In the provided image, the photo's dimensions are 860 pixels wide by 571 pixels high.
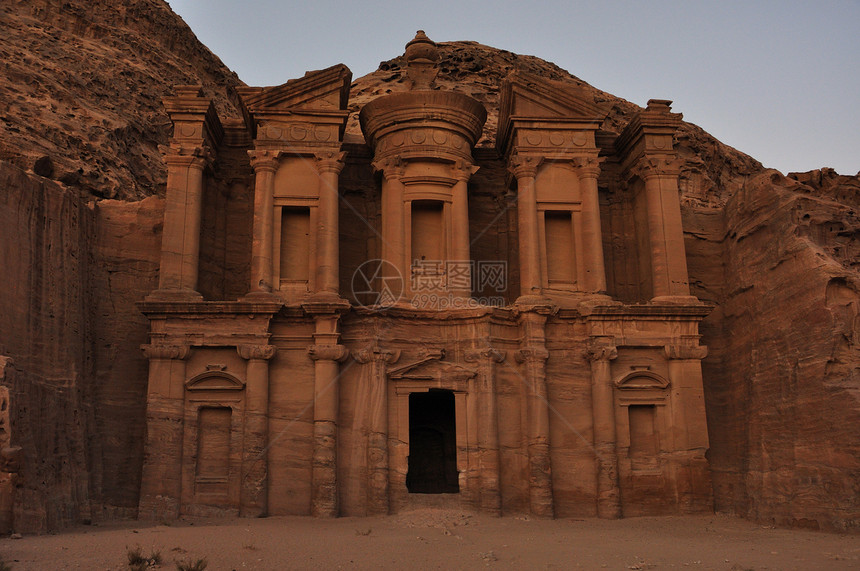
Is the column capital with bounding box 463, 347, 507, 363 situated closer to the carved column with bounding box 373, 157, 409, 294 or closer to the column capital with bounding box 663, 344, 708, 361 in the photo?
the carved column with bounding box 373, 157, 409, 294

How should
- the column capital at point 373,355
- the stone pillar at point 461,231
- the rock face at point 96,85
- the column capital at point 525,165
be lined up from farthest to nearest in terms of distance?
the rock face at point 96,85, the column capital at point 525,165, the stone pillar at point 461,231, the column capital at point 373,355

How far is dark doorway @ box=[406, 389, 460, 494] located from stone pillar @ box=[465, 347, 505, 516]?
16.8ft

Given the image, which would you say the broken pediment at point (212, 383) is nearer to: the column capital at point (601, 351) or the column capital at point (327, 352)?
the column capital at point (327, 352)

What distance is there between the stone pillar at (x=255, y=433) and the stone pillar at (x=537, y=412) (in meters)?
6.16

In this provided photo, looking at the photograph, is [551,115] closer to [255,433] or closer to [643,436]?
[643,436]

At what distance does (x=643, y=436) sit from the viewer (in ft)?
67.2

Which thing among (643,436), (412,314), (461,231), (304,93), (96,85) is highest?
(96,85)

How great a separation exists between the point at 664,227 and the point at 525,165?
4.07m

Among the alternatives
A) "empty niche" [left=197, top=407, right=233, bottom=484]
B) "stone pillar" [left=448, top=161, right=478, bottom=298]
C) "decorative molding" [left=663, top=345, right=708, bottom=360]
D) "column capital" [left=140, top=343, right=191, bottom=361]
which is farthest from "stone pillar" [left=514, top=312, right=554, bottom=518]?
"column capital" [left=140, top=343, right=191, bottom=361]

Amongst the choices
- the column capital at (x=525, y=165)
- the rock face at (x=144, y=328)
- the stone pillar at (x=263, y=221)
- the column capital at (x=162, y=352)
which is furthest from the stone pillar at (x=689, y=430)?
the column capital at (x=162, y=352)

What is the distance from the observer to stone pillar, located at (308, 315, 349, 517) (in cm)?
1867

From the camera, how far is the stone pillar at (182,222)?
20156 mm

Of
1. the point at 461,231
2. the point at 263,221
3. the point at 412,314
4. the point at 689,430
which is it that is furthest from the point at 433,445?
the point at 263,221

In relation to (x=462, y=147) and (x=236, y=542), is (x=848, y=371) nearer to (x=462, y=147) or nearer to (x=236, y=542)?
(x=462, y=147)
